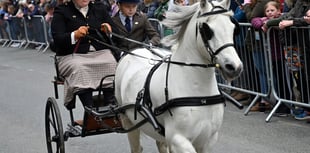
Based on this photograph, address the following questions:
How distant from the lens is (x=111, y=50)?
20.1 feet

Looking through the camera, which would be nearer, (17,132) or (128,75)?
(128,75)

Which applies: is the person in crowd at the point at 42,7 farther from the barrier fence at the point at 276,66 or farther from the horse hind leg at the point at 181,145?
the horse hind leg at the point at 181,145

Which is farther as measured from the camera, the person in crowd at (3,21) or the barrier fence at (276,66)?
the person in crowd at (3,21)

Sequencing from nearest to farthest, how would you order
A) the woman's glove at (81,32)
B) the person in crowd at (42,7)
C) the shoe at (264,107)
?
1. the woman's glove at (81,32)
2. the shoe at (264,107)
3. the person in crowd at (42,7)

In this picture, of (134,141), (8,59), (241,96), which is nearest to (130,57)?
(134,141)

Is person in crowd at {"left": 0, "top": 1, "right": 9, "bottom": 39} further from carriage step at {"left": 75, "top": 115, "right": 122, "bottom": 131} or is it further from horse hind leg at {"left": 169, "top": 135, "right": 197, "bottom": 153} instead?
horse hind leg at {"left": 169, "top": 135, "right": 197, "bottom": 153}

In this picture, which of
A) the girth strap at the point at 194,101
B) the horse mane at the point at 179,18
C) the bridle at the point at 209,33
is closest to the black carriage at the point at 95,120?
the girth strap at the point at 194,101

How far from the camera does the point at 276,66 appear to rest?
7973 millimetres

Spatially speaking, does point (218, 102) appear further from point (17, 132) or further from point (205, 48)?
point (17, 132)

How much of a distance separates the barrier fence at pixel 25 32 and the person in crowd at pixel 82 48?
1206 cm

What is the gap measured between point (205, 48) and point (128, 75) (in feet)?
3.94

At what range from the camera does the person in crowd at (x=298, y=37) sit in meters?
7.38

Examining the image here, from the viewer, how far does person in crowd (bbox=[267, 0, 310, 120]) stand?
7.38 metres

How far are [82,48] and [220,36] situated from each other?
2183 mm
